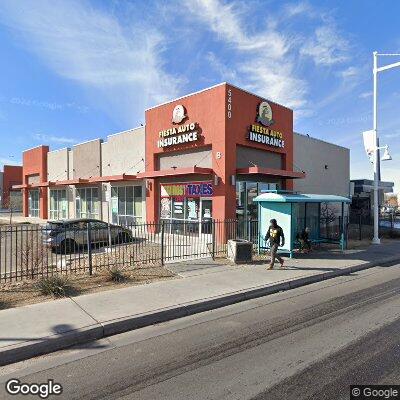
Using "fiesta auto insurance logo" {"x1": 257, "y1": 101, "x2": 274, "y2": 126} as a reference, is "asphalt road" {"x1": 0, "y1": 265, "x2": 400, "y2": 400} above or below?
below

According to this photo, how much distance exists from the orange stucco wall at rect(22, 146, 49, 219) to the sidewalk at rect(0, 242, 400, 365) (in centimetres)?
2711

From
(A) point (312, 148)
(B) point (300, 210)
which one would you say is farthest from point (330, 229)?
(A) point (312, 148)

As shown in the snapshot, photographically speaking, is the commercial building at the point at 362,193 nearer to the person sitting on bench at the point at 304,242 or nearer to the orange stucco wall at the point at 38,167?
the person sitting on bench at the point at 304,242

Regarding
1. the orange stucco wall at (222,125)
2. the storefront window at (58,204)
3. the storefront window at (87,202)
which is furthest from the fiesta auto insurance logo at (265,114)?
the storefront window at (58,204)

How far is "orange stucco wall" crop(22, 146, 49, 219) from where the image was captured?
3462cm

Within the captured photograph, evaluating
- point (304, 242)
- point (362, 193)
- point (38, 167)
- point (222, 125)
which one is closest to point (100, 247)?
point (222, 125)

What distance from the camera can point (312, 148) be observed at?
25.1 metres

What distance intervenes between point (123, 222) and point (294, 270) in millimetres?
15144

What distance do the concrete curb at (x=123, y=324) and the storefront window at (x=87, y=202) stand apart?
20.2 m

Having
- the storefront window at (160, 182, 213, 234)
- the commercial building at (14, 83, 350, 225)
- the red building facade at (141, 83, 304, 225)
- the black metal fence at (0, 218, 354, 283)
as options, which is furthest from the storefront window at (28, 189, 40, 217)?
the black metal fence at (0, 218, 354, 283)

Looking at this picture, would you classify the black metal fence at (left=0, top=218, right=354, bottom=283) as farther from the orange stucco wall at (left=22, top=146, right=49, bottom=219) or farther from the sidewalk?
the orange stucco wall at (left=22, top=146, right=49, bottom=219)

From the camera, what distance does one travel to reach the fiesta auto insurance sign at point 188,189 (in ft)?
58.0

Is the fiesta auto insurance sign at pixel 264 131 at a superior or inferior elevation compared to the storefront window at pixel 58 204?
superior

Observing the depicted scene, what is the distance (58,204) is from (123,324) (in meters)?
28.6
